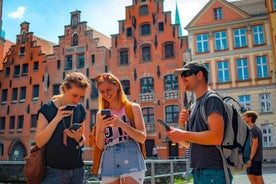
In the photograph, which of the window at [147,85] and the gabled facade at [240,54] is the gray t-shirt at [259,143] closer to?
the gabled facade at [240,54]

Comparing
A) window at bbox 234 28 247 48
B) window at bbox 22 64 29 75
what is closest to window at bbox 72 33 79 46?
window at bbox 22 64 29 75

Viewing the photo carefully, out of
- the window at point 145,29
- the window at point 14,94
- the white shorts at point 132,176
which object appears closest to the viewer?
the white shorts at point 132,176

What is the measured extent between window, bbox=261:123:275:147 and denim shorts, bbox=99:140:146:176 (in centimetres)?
2035

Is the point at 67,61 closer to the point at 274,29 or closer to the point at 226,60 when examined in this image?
the point at 226,60

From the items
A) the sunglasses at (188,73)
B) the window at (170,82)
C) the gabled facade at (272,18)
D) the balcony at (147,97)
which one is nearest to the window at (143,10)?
the window at (170,82)

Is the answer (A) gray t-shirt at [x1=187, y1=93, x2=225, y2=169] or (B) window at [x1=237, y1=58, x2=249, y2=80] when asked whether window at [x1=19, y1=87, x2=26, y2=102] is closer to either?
(B) window at [x1=237, y1=58, x2=249, y2=80]

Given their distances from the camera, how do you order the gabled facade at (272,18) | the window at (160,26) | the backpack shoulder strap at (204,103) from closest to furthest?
1. the backpack shoulder strap at (204,103)
2. the gabled facade at (272,18)
3. the window at (160,26)

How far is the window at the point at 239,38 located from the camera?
22952 mm

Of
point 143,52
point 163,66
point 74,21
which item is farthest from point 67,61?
point 163,66

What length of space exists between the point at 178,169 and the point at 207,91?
9.88 metres

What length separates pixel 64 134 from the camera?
120 inches

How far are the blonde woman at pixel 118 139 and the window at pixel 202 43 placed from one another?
21334 mm

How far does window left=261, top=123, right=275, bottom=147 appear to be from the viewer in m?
21.0

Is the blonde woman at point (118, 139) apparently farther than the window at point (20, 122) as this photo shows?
No
